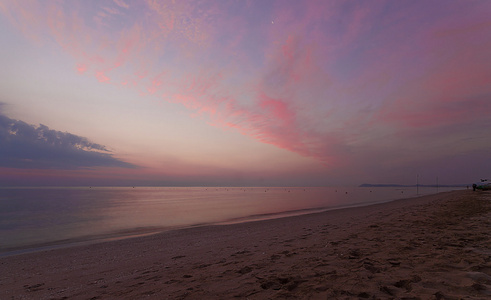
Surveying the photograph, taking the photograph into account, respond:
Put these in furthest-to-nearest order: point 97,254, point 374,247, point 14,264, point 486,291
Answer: point 97,254 < point 14,264 < point 374,247 < point 486,291

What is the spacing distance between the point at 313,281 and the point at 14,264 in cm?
1375

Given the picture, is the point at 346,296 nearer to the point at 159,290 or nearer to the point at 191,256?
the point at 159,290

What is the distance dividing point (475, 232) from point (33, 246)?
2456cm

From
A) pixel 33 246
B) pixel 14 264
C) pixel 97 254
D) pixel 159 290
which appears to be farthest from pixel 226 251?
pixel 33 246

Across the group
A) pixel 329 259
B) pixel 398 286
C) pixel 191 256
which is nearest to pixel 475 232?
pixel 329 259

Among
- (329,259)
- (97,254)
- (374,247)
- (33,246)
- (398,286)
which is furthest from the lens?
(33,246)

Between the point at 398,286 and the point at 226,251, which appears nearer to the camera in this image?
the point at 398,286

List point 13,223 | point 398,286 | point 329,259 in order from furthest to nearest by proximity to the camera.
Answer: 1. point 13,223
2. point 329,259
3. point 398,286

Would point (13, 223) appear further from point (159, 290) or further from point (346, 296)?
point (346, 296)

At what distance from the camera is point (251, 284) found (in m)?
5.45

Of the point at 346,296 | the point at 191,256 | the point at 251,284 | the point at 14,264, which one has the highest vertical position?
the point at 346,296

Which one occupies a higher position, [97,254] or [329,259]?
[329,259]

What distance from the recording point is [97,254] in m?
11.7

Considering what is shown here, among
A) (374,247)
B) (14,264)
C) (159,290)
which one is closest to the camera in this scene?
(159,290)
